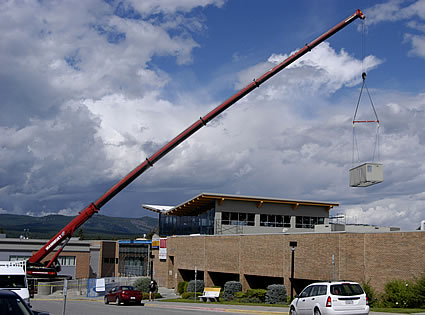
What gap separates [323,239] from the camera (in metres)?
33.0

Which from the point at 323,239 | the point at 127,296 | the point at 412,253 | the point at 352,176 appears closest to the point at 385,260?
the point at 412,253

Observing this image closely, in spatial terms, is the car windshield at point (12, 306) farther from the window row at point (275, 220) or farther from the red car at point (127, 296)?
the window row at point (275, 220)

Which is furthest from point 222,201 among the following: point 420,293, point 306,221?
point 420,293

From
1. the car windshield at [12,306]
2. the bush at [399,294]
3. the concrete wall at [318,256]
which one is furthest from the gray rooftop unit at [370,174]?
the car windshield at [12,306]

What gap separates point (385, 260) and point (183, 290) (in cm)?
2783

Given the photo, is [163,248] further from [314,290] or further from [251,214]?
[314,290]

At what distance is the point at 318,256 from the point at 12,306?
2597cm

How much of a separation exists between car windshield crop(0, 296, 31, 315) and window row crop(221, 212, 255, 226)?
A: 4523cm

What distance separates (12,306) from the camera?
9.80m

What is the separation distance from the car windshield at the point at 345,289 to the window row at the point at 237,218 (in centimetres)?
3664

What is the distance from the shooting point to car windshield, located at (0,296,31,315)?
9.68 metres

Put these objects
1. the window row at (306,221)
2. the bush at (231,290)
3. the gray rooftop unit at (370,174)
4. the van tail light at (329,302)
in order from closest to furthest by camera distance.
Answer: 1. the van tail light at (329,302)
2. the gray rooftop unit at (370,174)
3. the bush at (231,290)
4. the window row at (306,221)

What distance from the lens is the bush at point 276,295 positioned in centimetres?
3447

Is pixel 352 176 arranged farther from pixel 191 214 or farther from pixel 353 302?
pixel 191 214
